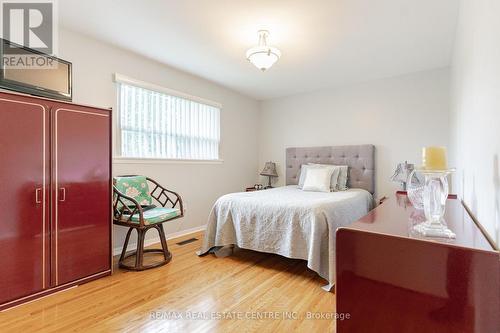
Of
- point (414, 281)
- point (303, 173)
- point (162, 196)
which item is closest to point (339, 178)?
point (303, 173)

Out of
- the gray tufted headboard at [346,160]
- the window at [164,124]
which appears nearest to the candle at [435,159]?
the gray tufted headboard at [346,160]

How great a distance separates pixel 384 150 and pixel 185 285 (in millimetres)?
3404

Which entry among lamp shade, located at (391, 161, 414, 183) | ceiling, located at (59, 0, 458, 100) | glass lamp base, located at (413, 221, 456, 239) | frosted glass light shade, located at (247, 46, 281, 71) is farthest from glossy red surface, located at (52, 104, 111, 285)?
lamp shade, located at (391, 161, 414, 183)

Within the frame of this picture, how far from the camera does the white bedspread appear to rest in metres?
2.29

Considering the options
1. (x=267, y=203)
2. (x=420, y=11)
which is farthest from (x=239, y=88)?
(x=420, y=11)

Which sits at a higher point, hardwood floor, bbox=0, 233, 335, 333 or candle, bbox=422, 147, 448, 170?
candle, bbox=422, 147, 448, 170

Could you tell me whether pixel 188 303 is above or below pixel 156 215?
below

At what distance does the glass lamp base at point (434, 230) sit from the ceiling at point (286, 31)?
1.91 meters

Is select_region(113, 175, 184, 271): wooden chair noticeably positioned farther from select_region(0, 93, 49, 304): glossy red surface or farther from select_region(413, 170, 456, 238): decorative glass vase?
select_region(413, 170, 456, 238): decorative glass vase

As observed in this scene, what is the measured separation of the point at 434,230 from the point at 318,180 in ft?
9.08

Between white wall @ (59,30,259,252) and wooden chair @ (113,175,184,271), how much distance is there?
0.92 ft

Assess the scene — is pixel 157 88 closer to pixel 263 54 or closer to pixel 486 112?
pixel 263 54

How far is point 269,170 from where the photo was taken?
4875 mm

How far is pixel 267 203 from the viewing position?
106 inches
